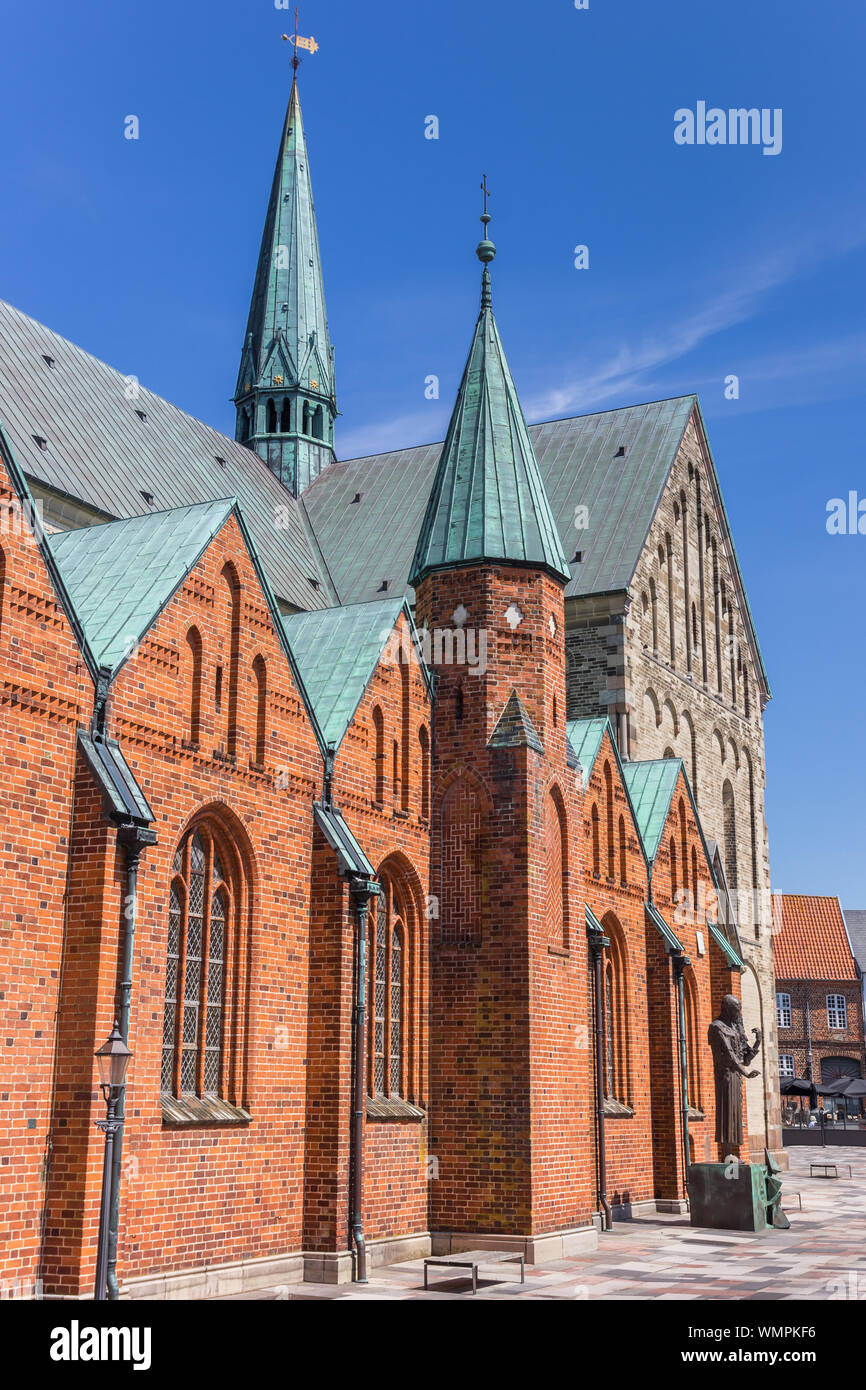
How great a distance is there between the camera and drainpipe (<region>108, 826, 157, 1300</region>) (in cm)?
1311

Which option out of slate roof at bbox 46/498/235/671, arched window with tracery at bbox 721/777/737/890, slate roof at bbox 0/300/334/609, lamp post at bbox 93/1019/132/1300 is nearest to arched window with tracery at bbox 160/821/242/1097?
slate roof at bbox 46/498/235/671

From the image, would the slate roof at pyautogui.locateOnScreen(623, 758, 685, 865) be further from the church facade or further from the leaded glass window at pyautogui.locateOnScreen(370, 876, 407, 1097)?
the leaded glass window at pyautogui.locateOnScreen(370, 876, 407, 1097)

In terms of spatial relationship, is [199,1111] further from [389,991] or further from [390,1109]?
[389,991]

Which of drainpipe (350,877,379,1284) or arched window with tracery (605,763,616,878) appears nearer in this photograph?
drainpipe (350,877,379,1284)

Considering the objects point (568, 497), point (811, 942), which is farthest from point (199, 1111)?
point (811, 942)

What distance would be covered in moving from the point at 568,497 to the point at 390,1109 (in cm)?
2336

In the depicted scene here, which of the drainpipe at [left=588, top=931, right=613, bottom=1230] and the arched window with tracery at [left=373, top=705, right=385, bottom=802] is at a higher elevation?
the arched window with tracery at [left=373, top=705, right=385, bottom=802]

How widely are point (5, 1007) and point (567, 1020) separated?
9.73m

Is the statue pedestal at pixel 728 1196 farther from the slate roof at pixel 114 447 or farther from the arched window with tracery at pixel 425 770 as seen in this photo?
the slate roof at pixel 114 447

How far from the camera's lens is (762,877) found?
146ft

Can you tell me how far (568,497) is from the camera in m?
39.4

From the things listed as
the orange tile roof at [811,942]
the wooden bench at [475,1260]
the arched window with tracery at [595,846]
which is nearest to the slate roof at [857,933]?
the orange tile roof at [811,942]

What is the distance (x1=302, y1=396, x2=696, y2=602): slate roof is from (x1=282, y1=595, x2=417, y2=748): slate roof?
14339 millimetres

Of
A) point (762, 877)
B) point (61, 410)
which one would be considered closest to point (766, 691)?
point (762, 877)
